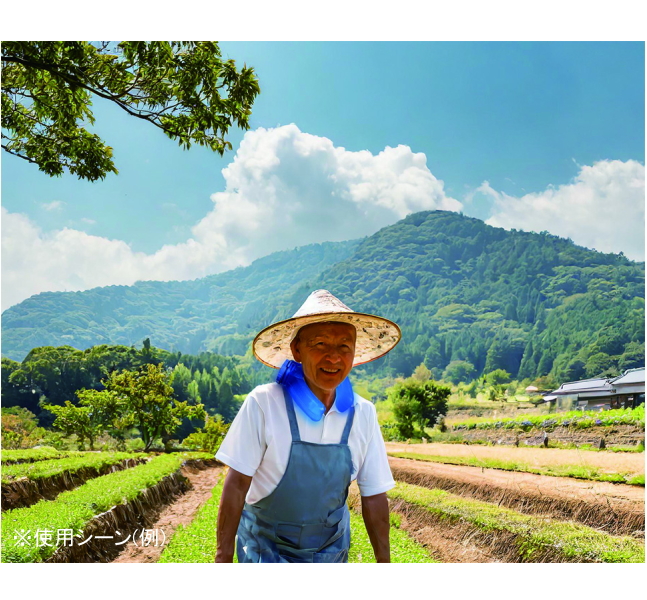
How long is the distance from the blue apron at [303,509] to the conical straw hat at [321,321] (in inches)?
10.9

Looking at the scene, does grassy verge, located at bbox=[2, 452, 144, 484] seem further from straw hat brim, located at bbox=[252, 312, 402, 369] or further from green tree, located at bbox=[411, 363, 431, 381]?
green tree, located at bbox=[411, 363, 431, 381]

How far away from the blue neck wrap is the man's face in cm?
3

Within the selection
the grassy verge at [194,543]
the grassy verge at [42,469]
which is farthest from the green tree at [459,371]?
the grassy verge at [42,469]

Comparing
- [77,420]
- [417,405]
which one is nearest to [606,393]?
[417,405]

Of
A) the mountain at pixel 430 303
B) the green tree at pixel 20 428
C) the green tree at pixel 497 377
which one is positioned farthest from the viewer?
the green tree at pixel 497 377

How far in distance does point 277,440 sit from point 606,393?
23.0 feet

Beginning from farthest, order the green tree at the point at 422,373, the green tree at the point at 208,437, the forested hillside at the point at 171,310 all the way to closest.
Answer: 1. the forested hillside at the point at 171,310
2. the green tree at the point at 422,373
3. the green tree at the point at 208,437

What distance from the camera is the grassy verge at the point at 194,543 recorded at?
384 centimetres

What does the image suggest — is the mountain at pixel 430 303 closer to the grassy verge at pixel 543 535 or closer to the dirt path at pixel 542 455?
the dirt path at pixel 542 455

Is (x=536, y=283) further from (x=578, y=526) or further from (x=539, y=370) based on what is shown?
(x=578, y=526)

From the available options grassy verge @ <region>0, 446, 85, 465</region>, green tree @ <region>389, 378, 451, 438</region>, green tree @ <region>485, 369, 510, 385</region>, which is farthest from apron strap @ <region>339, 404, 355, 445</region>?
green tree @ <region>485, 369, 510, 385</region>

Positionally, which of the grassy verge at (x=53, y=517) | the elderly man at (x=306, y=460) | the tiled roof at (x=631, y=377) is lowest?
the grassy verge at (x=53, y=517)

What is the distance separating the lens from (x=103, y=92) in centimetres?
328

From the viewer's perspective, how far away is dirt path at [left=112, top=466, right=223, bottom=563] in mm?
3829
